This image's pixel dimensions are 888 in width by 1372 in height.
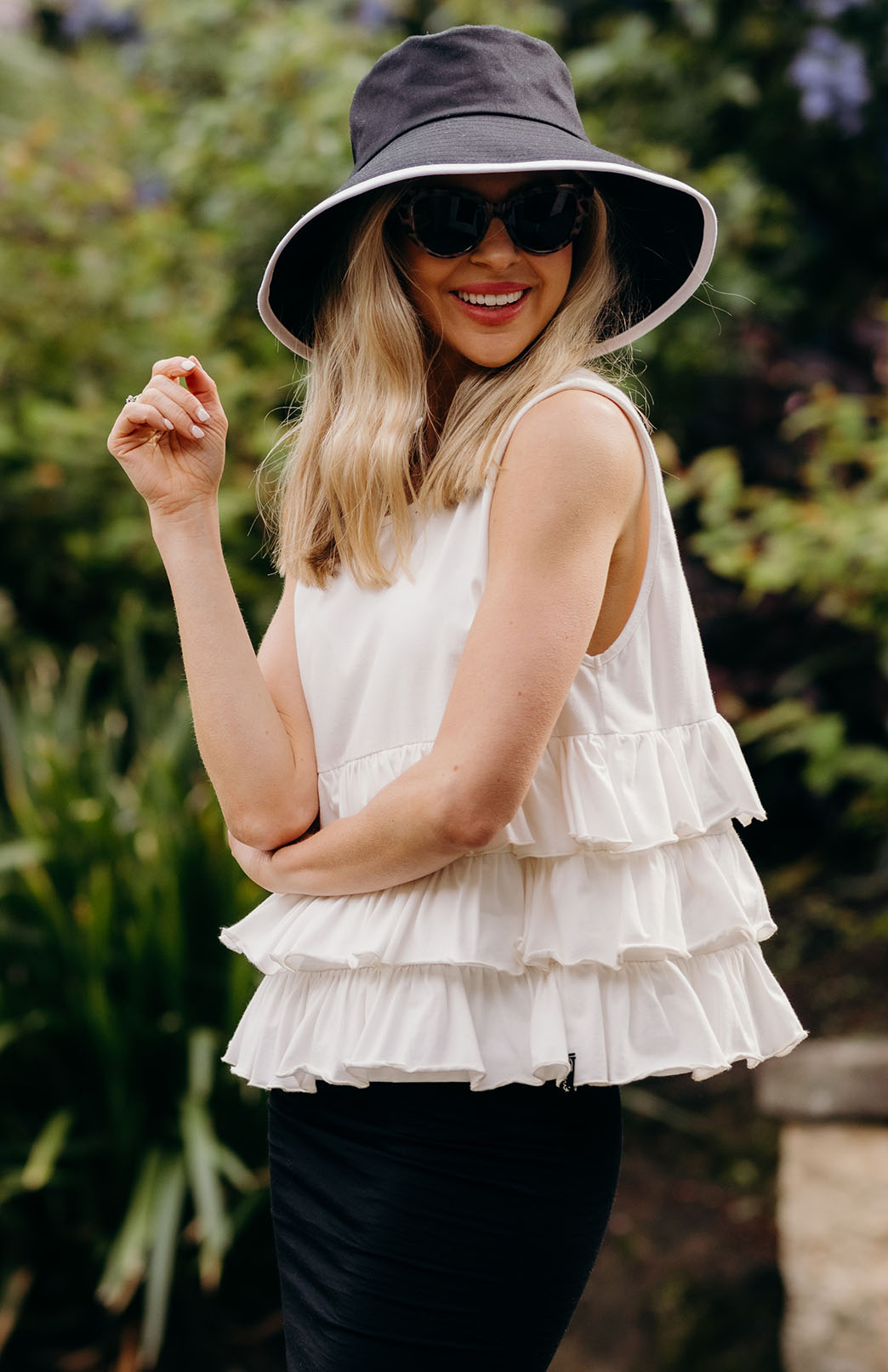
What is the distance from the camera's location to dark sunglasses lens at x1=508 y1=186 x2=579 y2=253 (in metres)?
1.41

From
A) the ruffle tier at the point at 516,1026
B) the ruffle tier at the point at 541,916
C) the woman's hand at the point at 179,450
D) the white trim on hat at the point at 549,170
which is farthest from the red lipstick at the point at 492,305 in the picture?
the ruffle tier at the point at 516,1026

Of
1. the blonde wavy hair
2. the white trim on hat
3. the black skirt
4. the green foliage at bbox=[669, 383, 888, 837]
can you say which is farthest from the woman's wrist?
the green foliage at bbox=[669, 383, 888, 837]

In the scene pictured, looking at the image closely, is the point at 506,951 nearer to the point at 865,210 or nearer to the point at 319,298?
the point at 319,298

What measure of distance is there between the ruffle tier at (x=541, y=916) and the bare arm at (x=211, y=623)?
16 cm

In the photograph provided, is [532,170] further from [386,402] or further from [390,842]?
[390,842]

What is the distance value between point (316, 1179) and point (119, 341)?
12.3 feet

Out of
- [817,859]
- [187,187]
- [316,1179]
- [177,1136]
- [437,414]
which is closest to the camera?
[316,1179]

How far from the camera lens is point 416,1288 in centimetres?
135

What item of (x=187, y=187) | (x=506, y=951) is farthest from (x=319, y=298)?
(x=187, y=187)

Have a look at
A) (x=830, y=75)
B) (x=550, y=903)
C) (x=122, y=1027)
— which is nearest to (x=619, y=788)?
(x=550, y=903)

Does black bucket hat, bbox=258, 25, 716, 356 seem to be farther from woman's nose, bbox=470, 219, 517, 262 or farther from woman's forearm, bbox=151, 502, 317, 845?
woman's forearm, bbox=151, 502, 317, 845

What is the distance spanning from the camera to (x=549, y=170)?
141 centimetres

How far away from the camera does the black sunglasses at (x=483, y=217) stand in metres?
1.40

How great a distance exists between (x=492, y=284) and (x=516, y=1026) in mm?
822
